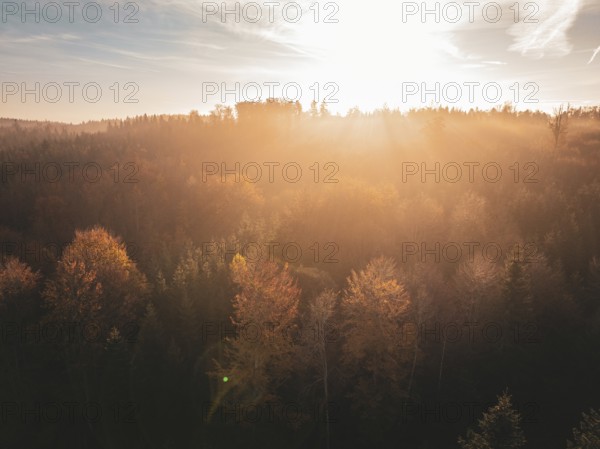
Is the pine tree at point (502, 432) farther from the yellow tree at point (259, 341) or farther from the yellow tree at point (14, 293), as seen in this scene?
the yellow tree at point (14, 293)

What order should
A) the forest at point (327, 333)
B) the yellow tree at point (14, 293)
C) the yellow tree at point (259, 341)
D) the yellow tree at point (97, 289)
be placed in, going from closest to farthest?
1. the yellow tree at point (259, 341)
2. the forest at point (327, 333)
3. the yellow tree at point (97, 289)
4. the yellow tree at point (14, 293)

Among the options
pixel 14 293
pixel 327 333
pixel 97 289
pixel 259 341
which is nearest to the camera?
pixel 259 341

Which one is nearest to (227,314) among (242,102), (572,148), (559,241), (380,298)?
(380,298)

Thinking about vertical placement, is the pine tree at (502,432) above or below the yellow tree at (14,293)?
below

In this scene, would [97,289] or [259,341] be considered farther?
[97,289]

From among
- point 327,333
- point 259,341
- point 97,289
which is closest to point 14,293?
point 97,289

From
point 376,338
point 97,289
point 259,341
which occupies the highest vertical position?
point 97,289

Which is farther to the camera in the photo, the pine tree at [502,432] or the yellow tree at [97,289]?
the yellow tree at [97,289]

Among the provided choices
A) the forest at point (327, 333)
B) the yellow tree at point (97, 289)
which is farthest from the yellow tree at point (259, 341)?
the yellow tree at point (97, 289)

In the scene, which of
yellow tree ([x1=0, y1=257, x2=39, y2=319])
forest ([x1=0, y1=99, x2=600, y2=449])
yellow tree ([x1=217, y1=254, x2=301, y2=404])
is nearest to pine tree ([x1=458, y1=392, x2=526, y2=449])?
forest ([x1=0, y1=99, x2=600, y2=449])

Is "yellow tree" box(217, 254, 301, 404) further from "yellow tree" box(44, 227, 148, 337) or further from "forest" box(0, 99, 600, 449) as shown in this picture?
"yellow tree" box(44, 227, 148, 337)

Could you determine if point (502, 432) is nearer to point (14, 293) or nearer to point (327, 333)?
point (327, 333)
